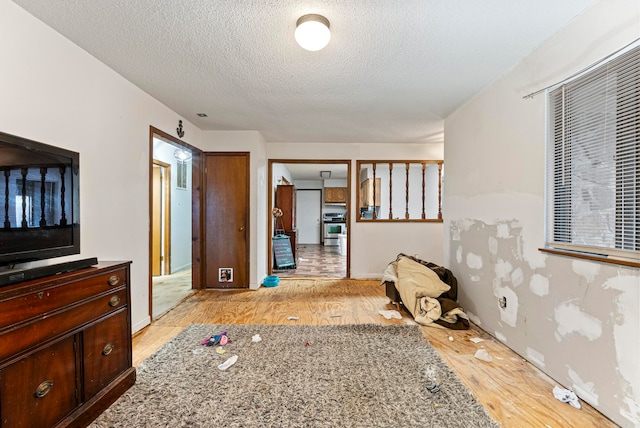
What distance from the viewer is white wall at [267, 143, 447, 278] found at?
16.3 ft

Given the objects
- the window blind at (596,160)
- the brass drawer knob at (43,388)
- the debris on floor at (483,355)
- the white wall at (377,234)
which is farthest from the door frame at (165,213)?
the window blind at (596,160)

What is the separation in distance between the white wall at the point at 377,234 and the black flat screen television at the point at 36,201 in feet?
11.5

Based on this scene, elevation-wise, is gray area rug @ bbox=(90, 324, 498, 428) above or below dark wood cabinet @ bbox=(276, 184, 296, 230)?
below

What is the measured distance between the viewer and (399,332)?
275cm

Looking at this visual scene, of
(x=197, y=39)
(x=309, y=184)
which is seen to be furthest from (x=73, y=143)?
(x=309, y=184)

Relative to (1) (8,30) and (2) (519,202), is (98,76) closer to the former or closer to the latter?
(1) (8,30)

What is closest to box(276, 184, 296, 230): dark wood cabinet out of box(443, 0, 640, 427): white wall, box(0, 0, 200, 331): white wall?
box(0, 0, 200, 331): white wall

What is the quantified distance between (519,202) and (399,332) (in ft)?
5.00

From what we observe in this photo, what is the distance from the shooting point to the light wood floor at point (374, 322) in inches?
66.1

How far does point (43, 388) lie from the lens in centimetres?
134

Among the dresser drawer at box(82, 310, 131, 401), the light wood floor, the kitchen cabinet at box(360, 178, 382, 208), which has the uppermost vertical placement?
the kitchen cabinet at box(360, 178, 382, 208)

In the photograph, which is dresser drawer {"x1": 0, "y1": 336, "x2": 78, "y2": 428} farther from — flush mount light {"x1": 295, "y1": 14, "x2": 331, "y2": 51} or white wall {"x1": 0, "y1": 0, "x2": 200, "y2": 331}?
flush mount light {"x1": 295, "y1": 14, "x2": 331, "y2": 51}

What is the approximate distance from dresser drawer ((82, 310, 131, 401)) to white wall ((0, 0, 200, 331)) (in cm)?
65

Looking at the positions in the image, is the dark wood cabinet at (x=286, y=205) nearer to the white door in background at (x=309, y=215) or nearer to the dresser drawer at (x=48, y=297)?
the white door in background at (x=309, y=215)
